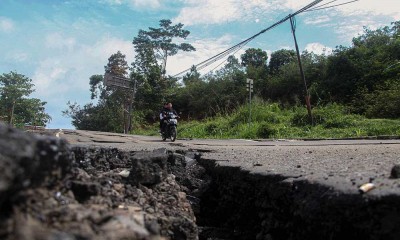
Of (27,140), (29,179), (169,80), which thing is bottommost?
(29,179)

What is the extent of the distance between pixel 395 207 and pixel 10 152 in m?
1.40

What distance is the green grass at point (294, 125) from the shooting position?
12273 mm

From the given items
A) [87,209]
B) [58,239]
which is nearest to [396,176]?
[87,209]

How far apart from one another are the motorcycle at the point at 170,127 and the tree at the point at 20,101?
27171 millimetres

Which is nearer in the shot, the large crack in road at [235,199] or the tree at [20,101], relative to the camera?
the large crack in road at [235,199]

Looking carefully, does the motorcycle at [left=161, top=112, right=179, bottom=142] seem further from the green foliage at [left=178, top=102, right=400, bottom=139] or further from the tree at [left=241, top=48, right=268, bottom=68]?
the tree at [left=241, top=48, right=268, bottom=68]

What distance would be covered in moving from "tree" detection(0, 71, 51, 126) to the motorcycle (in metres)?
27.2

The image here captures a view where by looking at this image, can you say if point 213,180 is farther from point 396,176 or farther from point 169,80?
point 169,80

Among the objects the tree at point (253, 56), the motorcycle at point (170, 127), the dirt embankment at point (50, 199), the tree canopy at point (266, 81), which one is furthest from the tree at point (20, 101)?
the dirt embankment at point (50, 199)

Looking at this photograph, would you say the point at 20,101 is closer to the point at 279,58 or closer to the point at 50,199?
the point at 279,58

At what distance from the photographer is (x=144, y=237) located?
1.28 meters

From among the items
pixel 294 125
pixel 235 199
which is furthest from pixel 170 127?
pixel 294 125

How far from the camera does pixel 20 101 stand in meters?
36.2

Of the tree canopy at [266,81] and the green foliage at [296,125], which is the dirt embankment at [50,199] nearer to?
the green foliage at [296,125]
